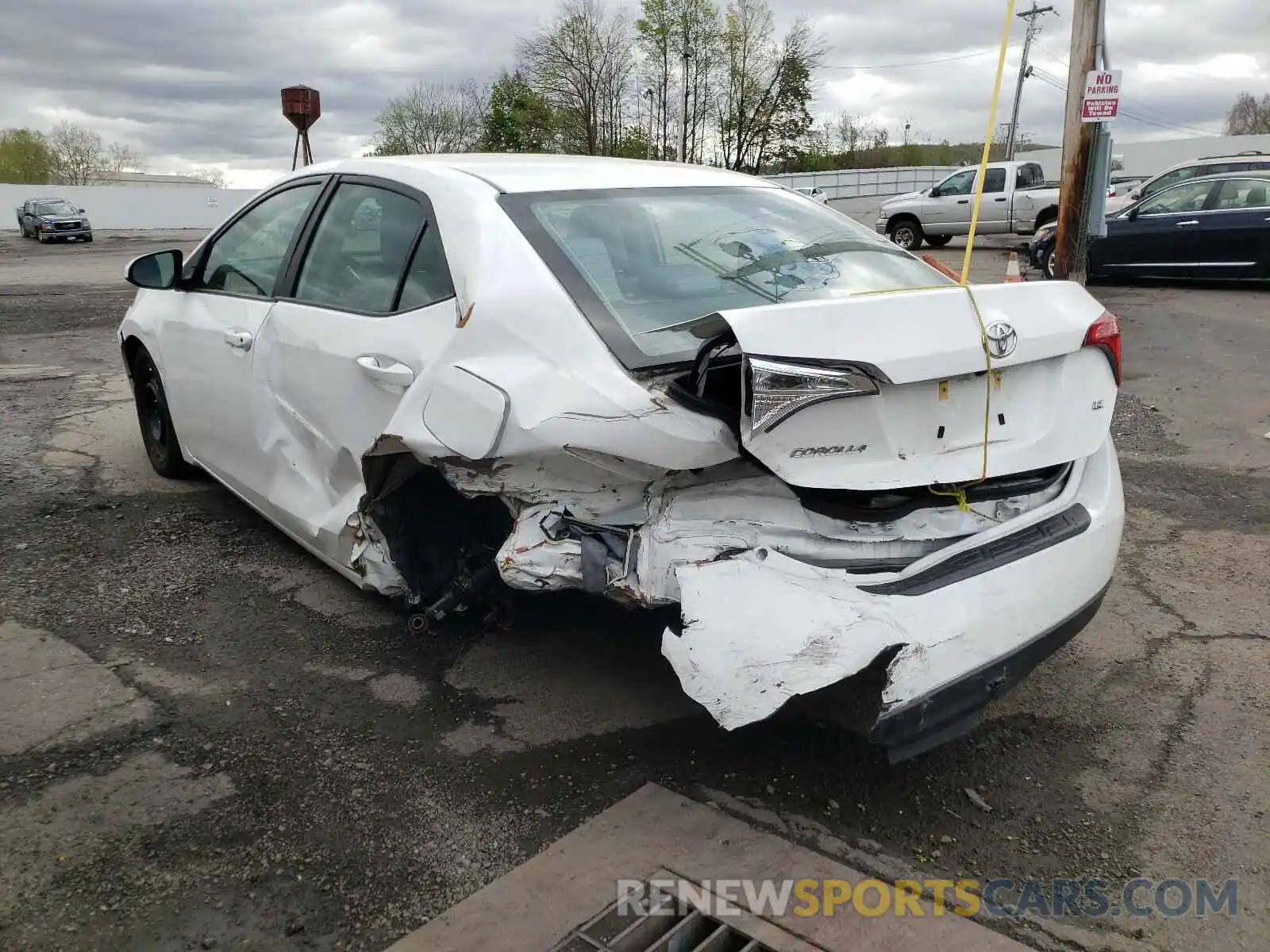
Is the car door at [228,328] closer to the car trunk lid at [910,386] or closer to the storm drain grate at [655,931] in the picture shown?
the car trunk lid at [910,386]

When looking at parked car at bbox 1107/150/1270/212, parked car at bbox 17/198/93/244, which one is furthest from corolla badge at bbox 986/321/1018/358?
parked car at bbox 17/198/93/244

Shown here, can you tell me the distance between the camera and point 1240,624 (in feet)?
12.5

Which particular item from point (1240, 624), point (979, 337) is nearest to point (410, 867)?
point (979, 337)

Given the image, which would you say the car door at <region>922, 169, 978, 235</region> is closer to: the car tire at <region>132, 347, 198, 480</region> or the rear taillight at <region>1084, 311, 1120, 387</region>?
the car tire at <region>132, 347, 198, 480</region>

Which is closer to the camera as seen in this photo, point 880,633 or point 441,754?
point 880,633

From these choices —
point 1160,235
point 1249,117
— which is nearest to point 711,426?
point 1160,235

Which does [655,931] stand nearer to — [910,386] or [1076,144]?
[910,386]

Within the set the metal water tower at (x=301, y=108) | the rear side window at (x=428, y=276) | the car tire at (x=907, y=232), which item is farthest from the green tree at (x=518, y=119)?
the rear side window at (x=428, y=276)

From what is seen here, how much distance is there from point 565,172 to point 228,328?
1597 millimetres

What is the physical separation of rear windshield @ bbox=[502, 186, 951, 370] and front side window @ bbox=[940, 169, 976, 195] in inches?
769

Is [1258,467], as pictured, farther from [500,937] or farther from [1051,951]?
[500,937]

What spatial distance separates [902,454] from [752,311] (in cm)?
51

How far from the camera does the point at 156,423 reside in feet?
17.8

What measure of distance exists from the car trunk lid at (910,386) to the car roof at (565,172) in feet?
3.60
